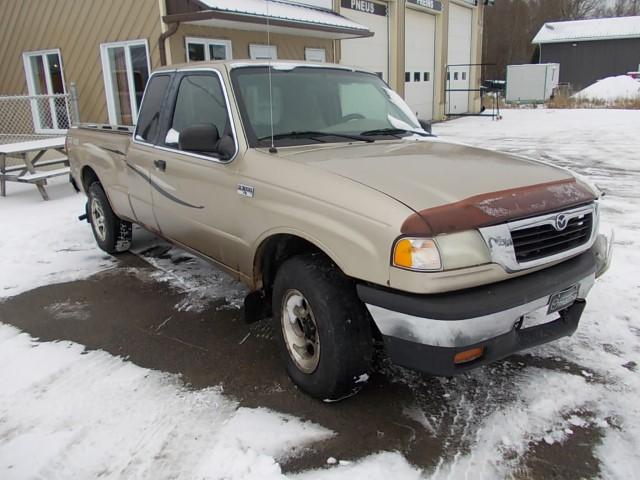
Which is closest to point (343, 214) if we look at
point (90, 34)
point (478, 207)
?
point (478, 207)

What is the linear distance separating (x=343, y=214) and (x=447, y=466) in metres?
1.33

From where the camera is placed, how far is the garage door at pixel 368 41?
1684 cm

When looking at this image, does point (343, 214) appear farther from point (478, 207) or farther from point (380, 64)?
point (380, 64)

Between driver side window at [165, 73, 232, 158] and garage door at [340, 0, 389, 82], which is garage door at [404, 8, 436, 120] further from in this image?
driver side window at [165, 73, 232, 158]

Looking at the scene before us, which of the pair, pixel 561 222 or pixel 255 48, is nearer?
pixel 561 222

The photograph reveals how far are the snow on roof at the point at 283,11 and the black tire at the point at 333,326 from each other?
7302 mm

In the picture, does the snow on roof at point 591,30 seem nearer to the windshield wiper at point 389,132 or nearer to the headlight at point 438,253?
the windshield wiper at point 389,132

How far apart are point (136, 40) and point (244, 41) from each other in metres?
2.47

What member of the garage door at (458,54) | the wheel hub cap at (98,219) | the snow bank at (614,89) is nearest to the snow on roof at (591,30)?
the snow bank at (614,89)

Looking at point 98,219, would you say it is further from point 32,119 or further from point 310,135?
point 32,119

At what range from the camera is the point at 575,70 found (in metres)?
52.3

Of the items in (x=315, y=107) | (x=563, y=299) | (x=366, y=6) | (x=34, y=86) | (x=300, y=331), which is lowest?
(x=300, y=331)

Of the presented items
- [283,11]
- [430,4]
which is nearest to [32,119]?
[283,11]

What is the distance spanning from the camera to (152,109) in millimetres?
4871
